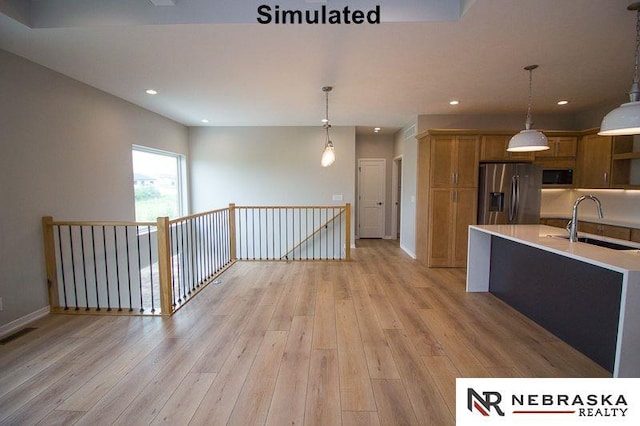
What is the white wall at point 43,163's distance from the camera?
2.74m

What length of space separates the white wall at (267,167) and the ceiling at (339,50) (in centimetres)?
194

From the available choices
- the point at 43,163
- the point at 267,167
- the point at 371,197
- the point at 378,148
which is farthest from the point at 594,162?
the point at 43,163

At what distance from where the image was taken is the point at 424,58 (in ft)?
9.46

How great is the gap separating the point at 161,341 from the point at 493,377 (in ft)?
8.92

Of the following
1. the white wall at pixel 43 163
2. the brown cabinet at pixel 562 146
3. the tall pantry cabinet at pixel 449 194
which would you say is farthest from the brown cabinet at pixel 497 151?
the white wall at pixel 43 163

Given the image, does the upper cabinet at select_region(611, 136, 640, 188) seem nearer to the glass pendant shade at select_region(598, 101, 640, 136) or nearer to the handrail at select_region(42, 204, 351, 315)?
the glass pendant shade at select_region(598, 101, 640, 136)

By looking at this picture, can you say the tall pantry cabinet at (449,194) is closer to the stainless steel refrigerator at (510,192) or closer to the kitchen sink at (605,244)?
the stainless steel refrigerator at (510,192)

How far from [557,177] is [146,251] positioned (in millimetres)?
7218

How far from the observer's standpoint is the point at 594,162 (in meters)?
4.55

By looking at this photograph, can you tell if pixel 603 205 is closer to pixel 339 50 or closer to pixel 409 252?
pixel 409 252

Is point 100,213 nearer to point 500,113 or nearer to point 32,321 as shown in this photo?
point 32,321

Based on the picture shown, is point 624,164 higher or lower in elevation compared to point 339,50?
lower

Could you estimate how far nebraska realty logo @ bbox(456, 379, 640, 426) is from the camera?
1499mm

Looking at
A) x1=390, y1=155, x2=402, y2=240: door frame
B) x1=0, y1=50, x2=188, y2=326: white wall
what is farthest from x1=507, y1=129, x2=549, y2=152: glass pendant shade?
x1=0, y1=50, x2=188, y2=326: white wall
